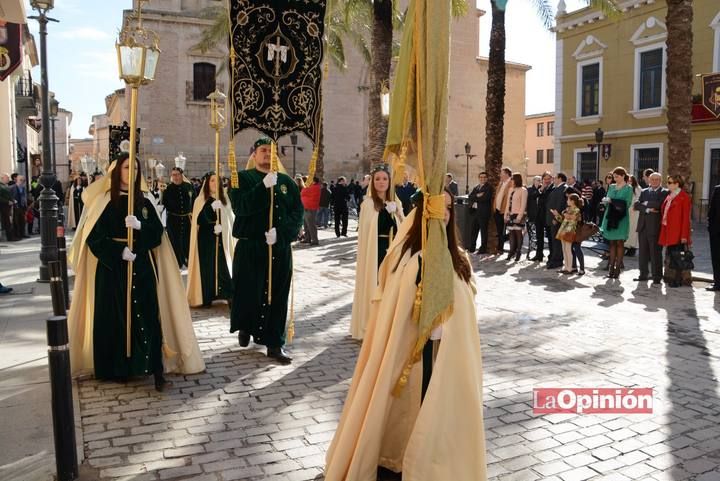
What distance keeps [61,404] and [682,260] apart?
33.8 feet

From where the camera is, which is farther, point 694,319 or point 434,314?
point 694,319

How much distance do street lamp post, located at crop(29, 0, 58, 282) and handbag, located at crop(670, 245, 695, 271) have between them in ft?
35.3

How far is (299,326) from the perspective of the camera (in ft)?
25.7

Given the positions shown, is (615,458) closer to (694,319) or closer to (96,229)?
(96,229)

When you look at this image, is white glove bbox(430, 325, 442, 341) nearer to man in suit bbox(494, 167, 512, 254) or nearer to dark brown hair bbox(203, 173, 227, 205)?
dark brown hair bbox(203, 173, 227, 205)

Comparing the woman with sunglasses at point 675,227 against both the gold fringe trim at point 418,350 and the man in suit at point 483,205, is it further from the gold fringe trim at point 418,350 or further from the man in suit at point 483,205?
the gold fringe trim at point 418,350

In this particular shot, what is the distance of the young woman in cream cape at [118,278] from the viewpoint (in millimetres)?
5297

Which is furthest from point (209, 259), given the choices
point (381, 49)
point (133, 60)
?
point (381, 49)

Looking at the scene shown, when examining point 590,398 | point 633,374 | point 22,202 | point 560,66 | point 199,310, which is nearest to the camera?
point 590,398

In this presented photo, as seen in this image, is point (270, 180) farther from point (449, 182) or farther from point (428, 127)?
point (449, 182)

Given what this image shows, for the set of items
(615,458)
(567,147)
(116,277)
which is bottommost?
(615,458)

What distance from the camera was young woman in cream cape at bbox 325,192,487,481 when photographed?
3301 mm

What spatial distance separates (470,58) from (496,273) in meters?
34.0

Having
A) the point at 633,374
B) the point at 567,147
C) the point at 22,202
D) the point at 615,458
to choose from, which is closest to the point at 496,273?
the point at 633,374
